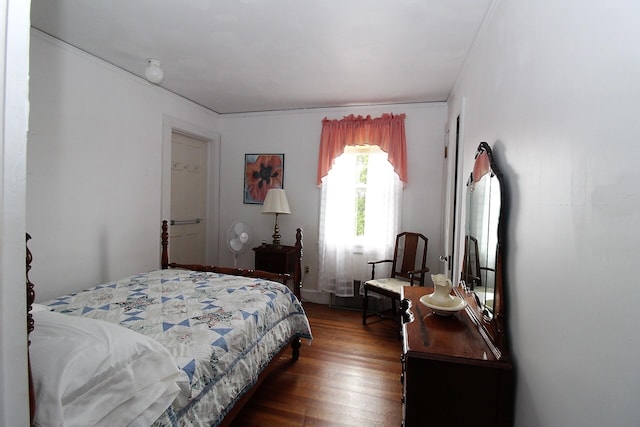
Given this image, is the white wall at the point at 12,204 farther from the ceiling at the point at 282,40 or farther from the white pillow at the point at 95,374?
the ceiling at the point at 282,40

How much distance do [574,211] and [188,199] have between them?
13.0 ft

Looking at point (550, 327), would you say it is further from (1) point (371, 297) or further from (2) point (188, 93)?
(2) point (188, 93)

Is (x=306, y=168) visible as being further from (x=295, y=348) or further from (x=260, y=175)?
(x=295, y=348)

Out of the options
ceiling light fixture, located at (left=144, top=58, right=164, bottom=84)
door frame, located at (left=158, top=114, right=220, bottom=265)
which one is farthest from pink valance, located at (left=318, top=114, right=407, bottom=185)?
ceiling light fixture, located at (left=144, top=58, right=164, bottom=84)

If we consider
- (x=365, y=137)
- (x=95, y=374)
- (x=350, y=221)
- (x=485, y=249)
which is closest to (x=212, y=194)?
(x=350, y=221)

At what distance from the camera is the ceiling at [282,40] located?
1914 millimetres

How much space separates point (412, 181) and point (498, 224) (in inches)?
96.6

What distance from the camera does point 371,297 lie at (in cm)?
384

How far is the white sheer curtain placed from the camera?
12.2 feet

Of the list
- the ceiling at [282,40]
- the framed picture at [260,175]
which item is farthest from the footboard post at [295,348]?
the ceiling at [282,40]

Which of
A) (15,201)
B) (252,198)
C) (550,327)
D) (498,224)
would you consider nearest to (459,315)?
(498,224)

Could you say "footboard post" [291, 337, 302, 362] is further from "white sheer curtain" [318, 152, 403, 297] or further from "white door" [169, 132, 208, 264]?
"white door" [169, 132, 208, 264]

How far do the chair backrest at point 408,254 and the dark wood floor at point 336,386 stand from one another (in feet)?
2.25

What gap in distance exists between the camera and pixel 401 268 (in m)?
3.65
